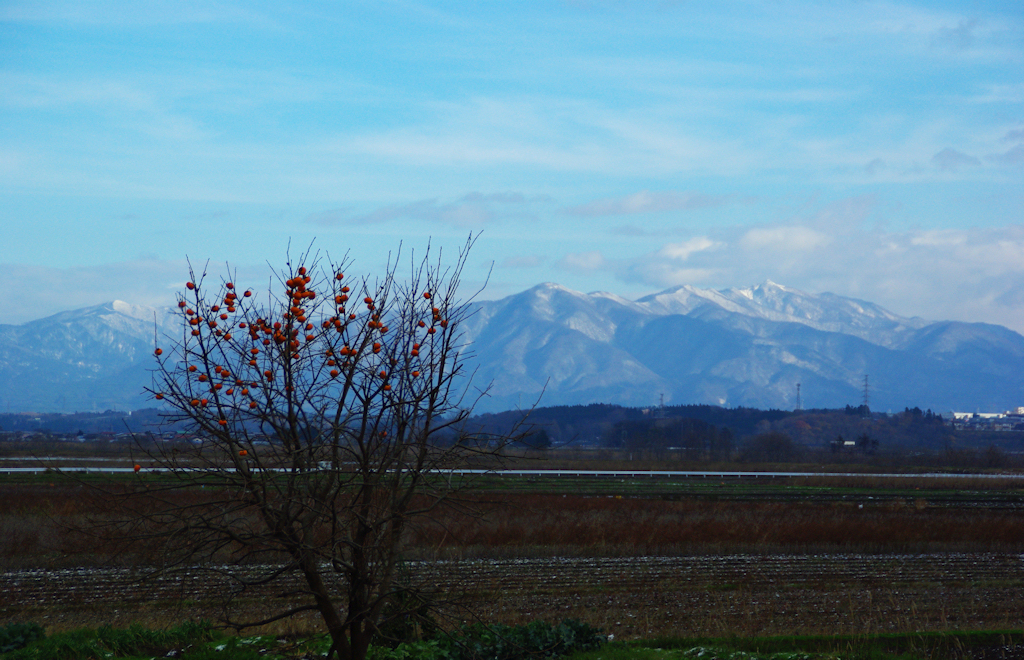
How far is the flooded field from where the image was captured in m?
17.3

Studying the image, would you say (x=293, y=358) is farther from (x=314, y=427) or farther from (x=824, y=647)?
(x=824, y=647)

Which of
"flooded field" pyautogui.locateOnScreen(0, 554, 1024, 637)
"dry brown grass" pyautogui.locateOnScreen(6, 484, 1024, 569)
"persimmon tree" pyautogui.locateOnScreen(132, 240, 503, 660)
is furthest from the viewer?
"dry brown grass" pyautogui.locateOnScreen(6, 484, 1024, 569)

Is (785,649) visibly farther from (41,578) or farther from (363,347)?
(41,578)

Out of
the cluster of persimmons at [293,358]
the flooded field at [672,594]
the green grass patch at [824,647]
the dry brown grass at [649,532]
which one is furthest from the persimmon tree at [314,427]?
the dry brown grass at [649,532]

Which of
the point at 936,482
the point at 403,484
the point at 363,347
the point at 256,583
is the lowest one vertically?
the point at 936,482

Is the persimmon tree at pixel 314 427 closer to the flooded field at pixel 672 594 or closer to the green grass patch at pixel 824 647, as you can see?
the green grass patch at pixel 824 647

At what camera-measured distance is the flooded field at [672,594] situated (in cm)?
1730

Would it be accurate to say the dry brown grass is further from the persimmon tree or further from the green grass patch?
the persimmon tree

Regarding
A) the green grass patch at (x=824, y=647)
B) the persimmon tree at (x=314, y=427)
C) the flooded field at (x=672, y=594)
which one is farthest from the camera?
the flooded field at (x=672, y=594)

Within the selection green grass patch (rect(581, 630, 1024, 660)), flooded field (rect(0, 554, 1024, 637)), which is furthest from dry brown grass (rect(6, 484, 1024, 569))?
green grass patch (rect(581, 630, 1024, 660))

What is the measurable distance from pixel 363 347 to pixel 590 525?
29.1 m

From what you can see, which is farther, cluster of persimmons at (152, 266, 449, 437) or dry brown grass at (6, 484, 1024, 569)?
dry brown grass at (6, 484, 1024, 569)

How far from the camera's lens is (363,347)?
795 centimetres

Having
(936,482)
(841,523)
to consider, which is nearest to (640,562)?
(841,523)
